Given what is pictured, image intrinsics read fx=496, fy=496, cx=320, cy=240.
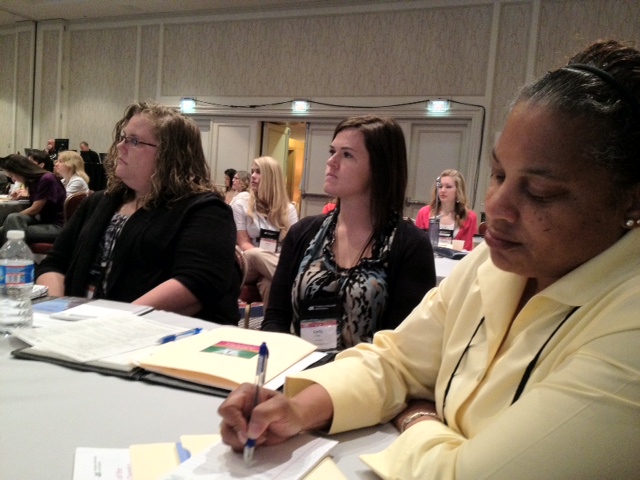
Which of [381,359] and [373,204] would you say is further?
[373,204]

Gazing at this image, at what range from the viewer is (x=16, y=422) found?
822 mm

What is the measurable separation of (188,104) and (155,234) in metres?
7.70

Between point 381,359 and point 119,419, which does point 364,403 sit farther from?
point 119,419

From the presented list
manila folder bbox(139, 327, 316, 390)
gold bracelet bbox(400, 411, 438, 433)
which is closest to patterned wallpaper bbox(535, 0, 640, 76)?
manila folder bbox(139, 327, 316, 390)

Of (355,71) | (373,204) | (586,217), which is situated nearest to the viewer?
(586,217)

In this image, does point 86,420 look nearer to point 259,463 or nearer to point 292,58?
point 259,463

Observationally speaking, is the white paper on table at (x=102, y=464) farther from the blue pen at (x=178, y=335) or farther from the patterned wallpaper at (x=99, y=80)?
the patterned wallpaper at (x=99, y=80)

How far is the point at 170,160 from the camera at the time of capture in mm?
2039

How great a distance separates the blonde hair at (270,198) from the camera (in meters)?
4.27

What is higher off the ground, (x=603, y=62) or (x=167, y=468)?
(x=603, y=62)

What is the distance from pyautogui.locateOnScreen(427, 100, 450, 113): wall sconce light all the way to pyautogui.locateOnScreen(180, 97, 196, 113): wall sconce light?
4.25 meters

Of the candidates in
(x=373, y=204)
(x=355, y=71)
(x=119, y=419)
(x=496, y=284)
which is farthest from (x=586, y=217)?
(x=355, y=71)

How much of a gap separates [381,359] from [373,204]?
984mm

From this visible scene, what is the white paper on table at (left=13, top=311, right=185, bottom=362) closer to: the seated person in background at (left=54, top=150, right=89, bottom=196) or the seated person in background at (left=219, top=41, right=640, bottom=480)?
the seated person in background at (left=219, top=41, right=640, bottom=480)
